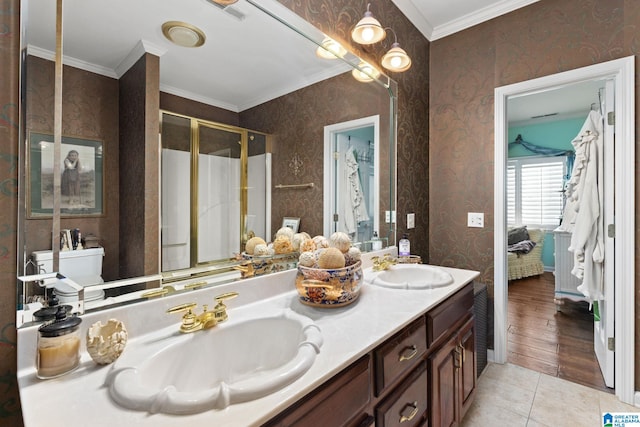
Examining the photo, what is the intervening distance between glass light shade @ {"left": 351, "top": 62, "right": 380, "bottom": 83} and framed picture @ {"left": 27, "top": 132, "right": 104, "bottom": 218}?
148 centimetres

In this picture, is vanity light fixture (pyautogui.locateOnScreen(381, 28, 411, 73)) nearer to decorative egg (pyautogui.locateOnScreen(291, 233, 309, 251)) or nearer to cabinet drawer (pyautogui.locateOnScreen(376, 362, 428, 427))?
decorative egg (pyautogui.locateOnScreen(291, 233, 309, 251))

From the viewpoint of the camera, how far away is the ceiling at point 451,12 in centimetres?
224

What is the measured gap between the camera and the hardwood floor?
221 centimetres

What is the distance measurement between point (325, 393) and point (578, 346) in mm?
2984

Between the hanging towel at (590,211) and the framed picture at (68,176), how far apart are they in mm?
2885

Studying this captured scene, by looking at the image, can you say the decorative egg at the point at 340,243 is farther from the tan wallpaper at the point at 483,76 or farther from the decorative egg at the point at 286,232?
the tan wallpaper at the point at 483,76

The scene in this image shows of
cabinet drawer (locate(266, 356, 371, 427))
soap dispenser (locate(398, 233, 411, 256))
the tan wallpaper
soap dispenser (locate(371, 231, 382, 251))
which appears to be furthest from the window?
cabinet drawer (locate(266, 356, 371, 427))

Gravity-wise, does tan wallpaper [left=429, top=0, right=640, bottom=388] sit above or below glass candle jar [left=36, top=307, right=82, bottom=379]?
above

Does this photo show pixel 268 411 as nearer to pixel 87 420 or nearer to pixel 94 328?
pixel 87 420

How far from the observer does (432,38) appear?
8.61 ft

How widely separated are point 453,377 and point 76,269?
5.17 feet

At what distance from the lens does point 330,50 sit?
5.40ft

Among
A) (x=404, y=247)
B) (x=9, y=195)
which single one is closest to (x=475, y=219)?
(x=404, y=247)

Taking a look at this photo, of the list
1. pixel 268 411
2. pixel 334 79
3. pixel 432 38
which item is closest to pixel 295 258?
pixel 268 411
